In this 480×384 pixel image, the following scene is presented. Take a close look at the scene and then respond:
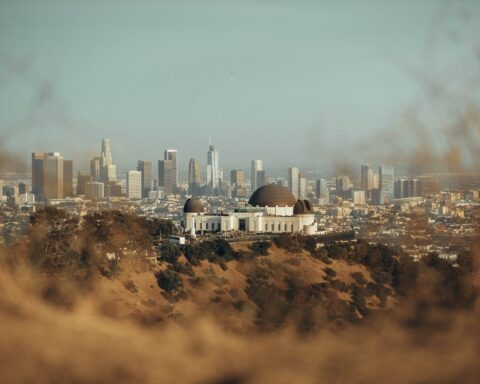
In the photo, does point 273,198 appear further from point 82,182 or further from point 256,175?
point 256,175

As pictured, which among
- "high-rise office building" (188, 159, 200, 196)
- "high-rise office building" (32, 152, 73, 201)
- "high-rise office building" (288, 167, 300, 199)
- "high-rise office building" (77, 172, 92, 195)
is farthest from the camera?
"high-rise office building" (188, 159, 200, 196)

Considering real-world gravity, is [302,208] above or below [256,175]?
below

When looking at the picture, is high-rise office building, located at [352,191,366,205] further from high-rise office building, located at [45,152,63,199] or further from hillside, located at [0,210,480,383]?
high-rise office building, located at [45,152,63,199]

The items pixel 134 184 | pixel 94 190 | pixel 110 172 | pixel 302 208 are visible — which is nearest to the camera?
pixel 94 190

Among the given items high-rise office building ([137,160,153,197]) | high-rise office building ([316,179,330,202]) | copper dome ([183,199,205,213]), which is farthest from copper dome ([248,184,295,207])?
high-rise office building ([137,160,153,197])

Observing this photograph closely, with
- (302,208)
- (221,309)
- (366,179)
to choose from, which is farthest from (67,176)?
(366,179)

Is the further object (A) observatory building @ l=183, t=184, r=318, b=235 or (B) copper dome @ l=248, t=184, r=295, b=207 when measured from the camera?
(B) copper dome @ l=248, t=184, r=295, b=207

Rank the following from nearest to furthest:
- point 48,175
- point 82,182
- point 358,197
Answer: point 48,175, point 82,182, point 358,197
